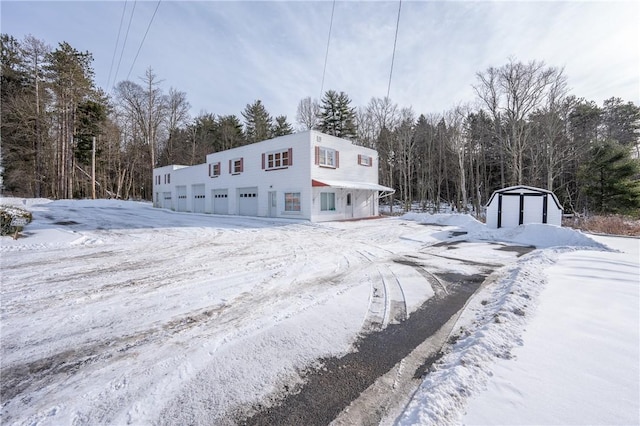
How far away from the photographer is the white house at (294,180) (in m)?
18.5

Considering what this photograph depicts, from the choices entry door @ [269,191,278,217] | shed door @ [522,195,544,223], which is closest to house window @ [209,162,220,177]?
entry door @ [269,191,278,217]

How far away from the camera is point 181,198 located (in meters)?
29.1

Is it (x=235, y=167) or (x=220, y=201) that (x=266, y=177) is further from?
(x=220, y=201)

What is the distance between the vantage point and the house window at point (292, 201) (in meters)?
19.0

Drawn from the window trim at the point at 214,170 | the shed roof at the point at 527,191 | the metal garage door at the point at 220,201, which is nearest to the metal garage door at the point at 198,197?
the metal garage door at the point at 220,201

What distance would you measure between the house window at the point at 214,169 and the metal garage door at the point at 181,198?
5.23 metres

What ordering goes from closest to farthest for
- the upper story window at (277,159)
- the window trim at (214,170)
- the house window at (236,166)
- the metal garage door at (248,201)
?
1. the upper story window at (277,159)
2. the metal garage door at (248,201)
3. the house window at (236,166)
4. the window trim at (214,170)

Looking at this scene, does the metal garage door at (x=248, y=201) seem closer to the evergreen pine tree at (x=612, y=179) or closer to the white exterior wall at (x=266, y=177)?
the white exterior wall at (x=266, y=177)

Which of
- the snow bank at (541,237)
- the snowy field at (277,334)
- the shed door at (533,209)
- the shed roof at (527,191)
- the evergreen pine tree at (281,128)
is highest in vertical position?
the evergreen pine tree at (281,128)

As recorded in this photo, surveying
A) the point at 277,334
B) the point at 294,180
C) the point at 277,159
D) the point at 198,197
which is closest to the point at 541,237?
the point at 277,334

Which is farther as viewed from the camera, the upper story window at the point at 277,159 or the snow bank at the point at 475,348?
the upper story window at the point at 277,159

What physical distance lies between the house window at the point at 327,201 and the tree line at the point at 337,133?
12234mm

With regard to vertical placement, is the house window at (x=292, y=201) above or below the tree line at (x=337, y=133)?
below

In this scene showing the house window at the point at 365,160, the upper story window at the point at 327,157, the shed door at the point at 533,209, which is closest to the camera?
the shed door at the point at 533,209
